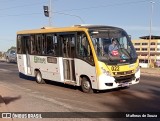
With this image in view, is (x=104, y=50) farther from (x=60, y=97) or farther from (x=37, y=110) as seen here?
(x=37, y=110)

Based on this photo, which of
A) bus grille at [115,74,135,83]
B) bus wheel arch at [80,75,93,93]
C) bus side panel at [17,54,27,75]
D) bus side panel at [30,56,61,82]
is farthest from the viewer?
bus side panel at [17,54,27,75]

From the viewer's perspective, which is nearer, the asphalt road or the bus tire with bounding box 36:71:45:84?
the asphalt road

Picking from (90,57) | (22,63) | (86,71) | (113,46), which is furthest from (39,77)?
(113,46)

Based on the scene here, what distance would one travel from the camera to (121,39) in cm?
1412

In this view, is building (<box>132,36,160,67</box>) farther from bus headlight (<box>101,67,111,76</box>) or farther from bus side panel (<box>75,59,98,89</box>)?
bus headlight (<box>101,67,111,76</box>)

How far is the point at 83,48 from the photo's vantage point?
45.3ft

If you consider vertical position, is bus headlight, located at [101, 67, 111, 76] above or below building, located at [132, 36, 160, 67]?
above

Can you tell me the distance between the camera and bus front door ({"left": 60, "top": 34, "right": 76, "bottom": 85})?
575 inches

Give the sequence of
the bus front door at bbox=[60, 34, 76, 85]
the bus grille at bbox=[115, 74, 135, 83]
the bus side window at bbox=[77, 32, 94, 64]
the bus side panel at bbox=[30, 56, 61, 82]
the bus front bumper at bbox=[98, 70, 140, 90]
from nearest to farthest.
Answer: the bus front bumper at bbox=[98, 70, 140, 90], the bus grille at bbox=[115, 74, 135, 83], the bus side window at bbox=[77, 32, 94, 64], the bus front door at bbox=[60, 34, 76, 85], the bus side panel at bbox=[30, 56, 61, 82]

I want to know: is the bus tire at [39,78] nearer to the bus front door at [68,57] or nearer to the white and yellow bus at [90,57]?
the white and yellow bus at [90,57]

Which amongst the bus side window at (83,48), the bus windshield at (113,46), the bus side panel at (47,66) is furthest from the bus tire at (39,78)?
the bus windshield at (113,46)

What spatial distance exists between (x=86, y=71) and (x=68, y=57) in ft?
4.99

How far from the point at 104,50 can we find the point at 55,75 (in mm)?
3689

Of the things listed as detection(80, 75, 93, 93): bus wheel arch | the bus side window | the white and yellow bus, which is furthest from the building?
the bus side window
